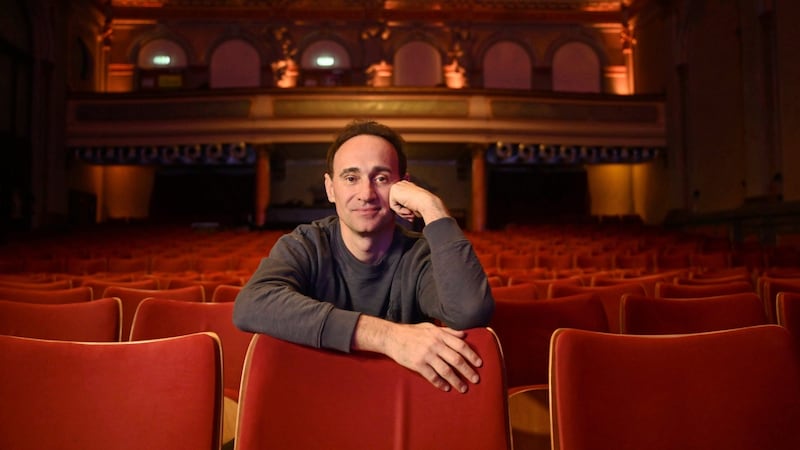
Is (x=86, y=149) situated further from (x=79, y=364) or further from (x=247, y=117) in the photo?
(x=79, y=364)

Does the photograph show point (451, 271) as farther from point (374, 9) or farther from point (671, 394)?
point (374, 9)

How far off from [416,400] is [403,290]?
1.67ft

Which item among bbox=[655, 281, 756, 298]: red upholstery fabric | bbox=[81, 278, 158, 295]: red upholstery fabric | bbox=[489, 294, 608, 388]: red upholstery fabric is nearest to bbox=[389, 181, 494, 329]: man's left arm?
bbox=[489, 294, 608, 388]: red upholstery fabric

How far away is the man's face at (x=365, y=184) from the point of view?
1.49m

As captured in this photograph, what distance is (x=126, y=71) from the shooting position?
15.0 meters

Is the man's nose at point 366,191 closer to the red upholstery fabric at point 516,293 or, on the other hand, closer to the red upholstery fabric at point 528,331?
the red upholstery fabric at point 528,331

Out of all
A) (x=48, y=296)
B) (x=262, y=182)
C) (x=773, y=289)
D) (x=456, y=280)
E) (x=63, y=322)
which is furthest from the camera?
(x=262, y=182)

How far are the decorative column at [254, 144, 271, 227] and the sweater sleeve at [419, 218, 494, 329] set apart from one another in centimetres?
1105

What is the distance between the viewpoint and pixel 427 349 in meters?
1.07

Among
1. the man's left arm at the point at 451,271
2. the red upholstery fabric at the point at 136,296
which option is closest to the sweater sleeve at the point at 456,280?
the man's left arm at the point at 451,271

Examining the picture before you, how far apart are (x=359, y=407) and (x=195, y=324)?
41.9 inches

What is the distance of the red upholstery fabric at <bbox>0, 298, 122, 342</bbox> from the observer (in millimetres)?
1858

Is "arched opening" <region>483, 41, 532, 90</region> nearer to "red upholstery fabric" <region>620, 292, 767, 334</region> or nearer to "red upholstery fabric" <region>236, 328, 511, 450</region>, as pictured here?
"red upholstery fabric" <region>620, 292, 767, 334</region>

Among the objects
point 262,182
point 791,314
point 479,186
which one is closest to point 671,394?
point 791,314
